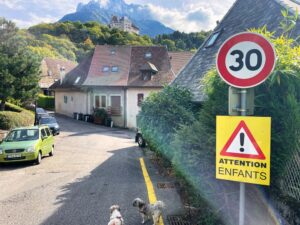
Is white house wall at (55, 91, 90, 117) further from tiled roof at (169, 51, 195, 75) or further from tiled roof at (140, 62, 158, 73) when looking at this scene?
tiled roof at (169, 51, 195, 75)

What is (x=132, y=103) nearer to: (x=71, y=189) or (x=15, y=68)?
(x=15, y=68)

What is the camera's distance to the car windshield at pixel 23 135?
12.7 meters

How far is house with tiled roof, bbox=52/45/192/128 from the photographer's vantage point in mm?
31234

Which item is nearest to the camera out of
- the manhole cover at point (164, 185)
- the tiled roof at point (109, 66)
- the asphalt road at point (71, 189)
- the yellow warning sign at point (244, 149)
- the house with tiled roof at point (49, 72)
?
the yellow warning sign at point (244, 149)

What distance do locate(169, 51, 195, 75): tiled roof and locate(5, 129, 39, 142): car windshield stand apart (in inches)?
900

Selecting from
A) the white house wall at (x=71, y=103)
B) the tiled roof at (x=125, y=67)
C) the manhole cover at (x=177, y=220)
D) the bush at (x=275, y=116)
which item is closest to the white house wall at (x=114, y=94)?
the tiled roof at (x=125, y=67)

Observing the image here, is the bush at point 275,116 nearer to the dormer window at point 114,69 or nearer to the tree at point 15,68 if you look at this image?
the tree at point 15,68

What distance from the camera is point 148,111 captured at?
1070cm

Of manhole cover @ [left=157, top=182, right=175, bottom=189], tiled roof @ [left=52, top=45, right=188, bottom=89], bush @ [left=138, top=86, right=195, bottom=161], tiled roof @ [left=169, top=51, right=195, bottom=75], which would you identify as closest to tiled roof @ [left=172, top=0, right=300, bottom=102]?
bush @ [left=138, top=86, right=195, bottom=161]

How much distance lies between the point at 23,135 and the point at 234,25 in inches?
422

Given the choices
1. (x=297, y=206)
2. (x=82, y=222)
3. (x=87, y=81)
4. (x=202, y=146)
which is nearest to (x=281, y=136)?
(x=297, y=206)

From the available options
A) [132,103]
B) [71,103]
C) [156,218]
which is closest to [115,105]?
[132,103]

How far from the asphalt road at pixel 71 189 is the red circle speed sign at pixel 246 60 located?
11.7ft

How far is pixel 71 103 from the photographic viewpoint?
3809 cm
